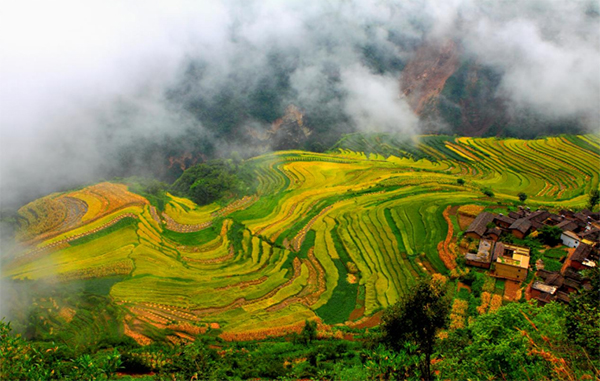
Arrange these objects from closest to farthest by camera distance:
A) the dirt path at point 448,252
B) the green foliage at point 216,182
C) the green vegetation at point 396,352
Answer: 1. the green vegetation at point 396,352
2. the dirt path at point 448,252
3. the green foliage at point 216,182

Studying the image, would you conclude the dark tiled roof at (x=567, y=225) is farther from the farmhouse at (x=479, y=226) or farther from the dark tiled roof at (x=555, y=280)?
the dark tiled roof at (x=555, y=280)

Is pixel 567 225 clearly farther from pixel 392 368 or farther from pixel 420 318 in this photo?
pixel 392 368

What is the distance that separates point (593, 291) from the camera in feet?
44.6

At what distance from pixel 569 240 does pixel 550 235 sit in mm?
1109

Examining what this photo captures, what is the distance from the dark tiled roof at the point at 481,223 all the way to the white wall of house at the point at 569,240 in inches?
181

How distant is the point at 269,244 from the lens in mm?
27750

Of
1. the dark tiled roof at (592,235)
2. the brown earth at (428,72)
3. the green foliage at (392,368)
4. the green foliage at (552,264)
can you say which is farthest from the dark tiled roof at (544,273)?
the brown earth at (428,72)

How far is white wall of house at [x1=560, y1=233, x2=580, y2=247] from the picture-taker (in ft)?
81.3

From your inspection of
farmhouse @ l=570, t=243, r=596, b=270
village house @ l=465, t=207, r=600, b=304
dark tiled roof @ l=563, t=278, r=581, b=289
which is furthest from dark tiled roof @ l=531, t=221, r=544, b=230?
dark tiled roof @ l=563, t=278, r=581, b=289

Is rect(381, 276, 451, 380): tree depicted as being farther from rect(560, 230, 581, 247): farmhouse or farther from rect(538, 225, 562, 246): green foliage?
rect(560, 230, 581, 247): farmhouse

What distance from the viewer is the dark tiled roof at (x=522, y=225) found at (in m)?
26.2

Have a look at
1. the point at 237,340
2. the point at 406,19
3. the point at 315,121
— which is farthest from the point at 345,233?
the point at 406,19

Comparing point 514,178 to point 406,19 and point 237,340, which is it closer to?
point 237,340

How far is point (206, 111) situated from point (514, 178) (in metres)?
46.5
